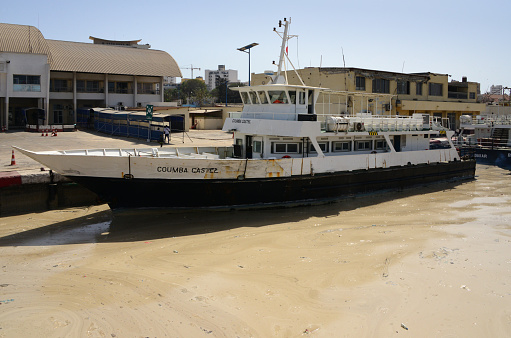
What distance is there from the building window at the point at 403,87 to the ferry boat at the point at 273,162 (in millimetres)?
19548

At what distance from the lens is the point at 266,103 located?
1627cm

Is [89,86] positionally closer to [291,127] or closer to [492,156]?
[291,127]

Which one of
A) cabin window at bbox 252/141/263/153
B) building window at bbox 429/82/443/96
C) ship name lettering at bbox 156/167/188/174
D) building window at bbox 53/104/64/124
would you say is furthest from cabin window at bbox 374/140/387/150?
building window at bbox 53/104/64/124

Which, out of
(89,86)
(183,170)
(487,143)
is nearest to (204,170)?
(183,170)

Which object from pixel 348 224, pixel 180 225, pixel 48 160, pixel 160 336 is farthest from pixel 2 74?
pixel 160 336

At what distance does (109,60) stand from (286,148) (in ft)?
103

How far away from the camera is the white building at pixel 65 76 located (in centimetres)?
3344

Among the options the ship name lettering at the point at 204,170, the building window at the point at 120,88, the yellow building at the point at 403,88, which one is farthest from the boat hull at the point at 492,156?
the building window at the point at 120,88

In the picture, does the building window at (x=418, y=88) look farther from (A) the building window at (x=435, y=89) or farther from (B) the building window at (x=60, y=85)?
(B) the building window at (x=60, y=85)

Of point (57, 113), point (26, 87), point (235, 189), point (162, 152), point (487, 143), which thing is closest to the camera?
point (235, 189)

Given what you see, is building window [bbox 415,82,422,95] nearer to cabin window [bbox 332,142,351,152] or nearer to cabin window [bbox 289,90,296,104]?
cabin window [bbox 332,142,351,152]

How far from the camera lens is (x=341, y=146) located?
17391 mm

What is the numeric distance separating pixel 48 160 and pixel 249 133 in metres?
6.78

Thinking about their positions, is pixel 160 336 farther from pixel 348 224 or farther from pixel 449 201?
pixel 449 201
